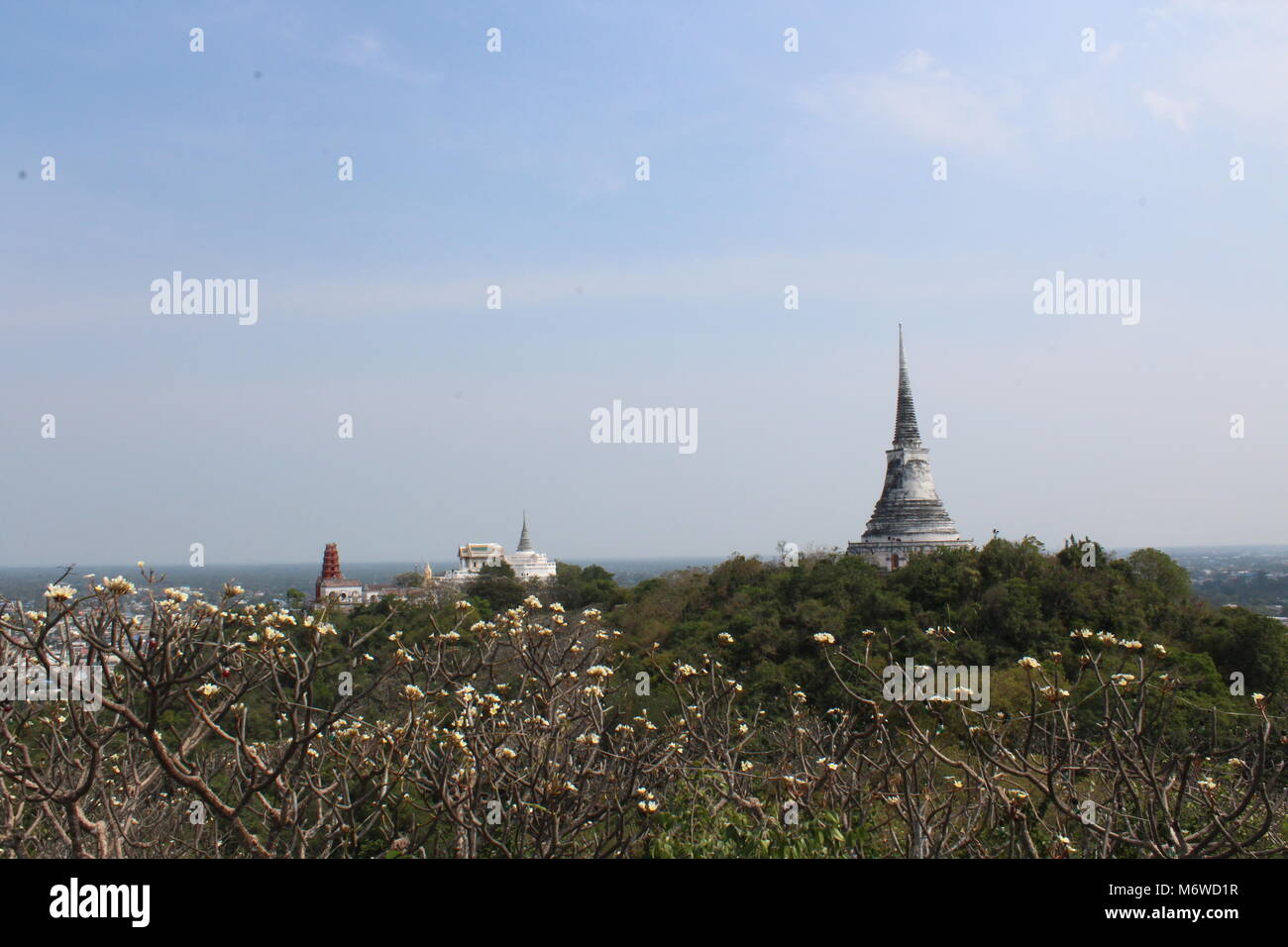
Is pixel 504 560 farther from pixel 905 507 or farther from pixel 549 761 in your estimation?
pixel 549 761

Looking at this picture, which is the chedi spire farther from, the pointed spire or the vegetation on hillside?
the vegetation on hillside

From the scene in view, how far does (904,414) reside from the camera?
40062 millimetres

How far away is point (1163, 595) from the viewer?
71.2 feet

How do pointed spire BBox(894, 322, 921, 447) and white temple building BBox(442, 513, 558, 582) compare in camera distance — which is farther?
white temple building BBox(442, 513, 558, 582)

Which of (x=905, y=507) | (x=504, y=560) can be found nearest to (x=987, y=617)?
(x=905, y=507)

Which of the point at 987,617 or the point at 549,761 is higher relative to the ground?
the point at 549,761

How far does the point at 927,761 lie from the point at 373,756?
4.01 meters

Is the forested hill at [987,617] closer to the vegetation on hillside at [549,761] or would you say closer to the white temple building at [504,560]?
the vegetation on hillside at [549,761]

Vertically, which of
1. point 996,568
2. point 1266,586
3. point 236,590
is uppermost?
point 236,590

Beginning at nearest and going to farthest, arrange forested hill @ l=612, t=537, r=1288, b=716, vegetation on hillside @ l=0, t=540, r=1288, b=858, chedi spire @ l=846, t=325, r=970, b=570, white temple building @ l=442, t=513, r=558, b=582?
vegetation on hillside @ l=0, t=540, r=1288, b=858, forested hill @ l=612, t=537, r=1288, b=716, chedi spire @ l=846, t=325, r=970, b=570, white temple building @ l=442, t=513, r=558, b=582

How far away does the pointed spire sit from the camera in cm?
3944

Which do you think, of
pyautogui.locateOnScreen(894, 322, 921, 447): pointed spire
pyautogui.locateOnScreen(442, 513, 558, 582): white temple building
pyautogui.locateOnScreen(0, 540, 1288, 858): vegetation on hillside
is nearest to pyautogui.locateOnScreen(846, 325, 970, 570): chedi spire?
pyautogui.locateOnScreen(894, 322, 921, 447): pointed spire
